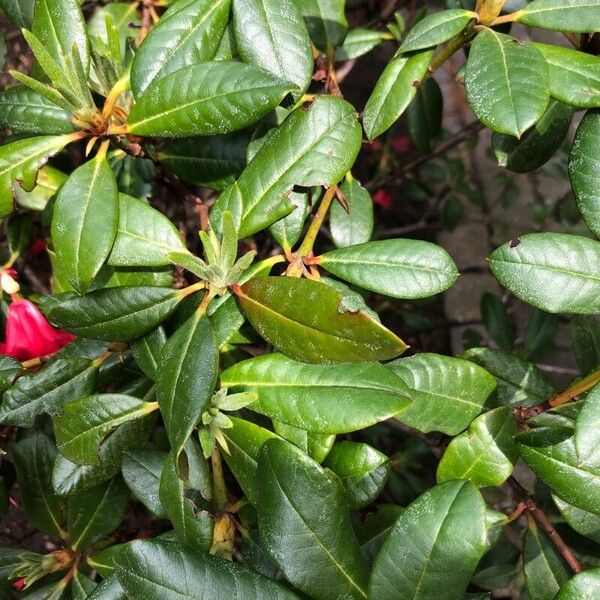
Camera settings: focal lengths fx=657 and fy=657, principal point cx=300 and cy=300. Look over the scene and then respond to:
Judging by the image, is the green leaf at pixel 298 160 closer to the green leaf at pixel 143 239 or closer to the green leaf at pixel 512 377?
the green leaf at pixel 143 239

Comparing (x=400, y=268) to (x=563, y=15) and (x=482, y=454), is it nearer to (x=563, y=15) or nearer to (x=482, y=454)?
(x=482, y=454)

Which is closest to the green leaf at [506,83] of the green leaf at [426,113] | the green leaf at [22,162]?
the green leaf at [22,162]

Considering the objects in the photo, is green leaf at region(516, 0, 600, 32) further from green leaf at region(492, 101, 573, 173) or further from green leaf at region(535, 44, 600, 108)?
green leaf at region(492, 101, 573, 173)

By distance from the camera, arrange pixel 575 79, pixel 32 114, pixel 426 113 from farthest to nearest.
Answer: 1. pixel 426 113
2. pixel 32 114
3. pixel 575 79

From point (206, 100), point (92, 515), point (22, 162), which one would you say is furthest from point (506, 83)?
point (92, 515)

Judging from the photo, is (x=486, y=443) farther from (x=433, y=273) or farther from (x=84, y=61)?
(x=84, y=61)

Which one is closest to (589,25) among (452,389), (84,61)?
(452,389)

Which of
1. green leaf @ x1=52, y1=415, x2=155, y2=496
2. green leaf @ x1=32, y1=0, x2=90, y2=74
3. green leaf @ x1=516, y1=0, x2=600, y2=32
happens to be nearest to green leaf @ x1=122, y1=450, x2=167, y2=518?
green leaf @ x1=52, y1=415, x2=155, y2=496
